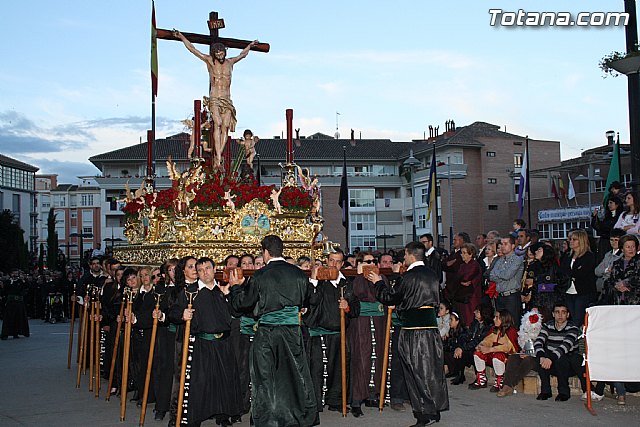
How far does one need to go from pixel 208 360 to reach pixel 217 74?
7262 millimetres

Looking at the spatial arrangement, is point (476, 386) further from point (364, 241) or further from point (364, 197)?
point (364, 197)

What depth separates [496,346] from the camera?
34.9ft

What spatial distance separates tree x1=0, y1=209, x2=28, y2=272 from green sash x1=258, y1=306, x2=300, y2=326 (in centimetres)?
5170

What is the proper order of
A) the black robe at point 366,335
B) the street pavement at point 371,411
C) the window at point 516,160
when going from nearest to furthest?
the street pavement at point 371,411
the black robe at point 366,335
the window at point 516,160

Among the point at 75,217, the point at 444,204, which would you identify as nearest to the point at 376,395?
the point at 444,204

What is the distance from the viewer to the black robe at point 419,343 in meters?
8.54

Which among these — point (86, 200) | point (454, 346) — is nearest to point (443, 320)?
point (454, 346)

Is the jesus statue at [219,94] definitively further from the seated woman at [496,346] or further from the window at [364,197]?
the window at [364,197]

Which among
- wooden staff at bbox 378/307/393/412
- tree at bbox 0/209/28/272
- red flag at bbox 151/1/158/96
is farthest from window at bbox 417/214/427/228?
wooden staff at bbox 378/307/393/412

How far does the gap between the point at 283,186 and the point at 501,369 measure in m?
5.40

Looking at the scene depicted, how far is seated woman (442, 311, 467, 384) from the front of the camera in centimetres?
1147

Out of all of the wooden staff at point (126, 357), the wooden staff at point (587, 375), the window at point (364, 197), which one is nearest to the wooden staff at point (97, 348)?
the wooden staff at point (126, 357)

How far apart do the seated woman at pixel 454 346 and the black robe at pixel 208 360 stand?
166 inches

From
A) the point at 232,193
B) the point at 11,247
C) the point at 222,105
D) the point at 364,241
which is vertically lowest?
the point at 11,247
